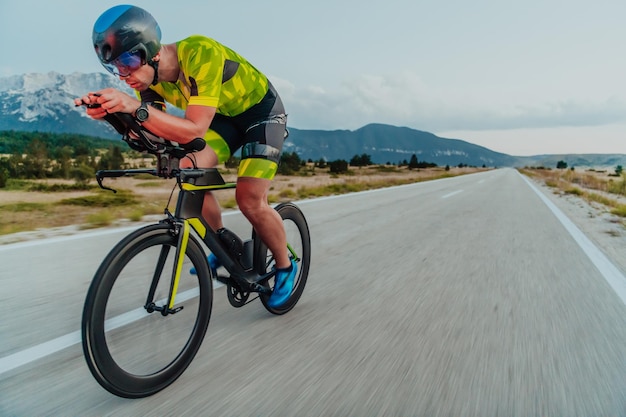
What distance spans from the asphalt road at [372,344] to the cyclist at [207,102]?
63 centimetres

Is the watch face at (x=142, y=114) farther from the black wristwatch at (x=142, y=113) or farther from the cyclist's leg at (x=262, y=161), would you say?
the cyclist's leg at (x=262, y=161)

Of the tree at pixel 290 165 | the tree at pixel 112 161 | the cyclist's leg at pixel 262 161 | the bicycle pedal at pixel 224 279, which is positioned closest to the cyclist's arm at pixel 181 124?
the cyclist's leg at pixel 262 161

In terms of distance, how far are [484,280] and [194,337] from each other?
3005 mm

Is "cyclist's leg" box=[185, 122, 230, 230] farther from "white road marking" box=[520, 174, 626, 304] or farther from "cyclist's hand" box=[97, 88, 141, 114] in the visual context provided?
"white road marking" box=[520, 174, 626, 304]

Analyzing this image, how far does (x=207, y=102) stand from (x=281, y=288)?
1447 millimetres

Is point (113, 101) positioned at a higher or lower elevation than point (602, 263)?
→ higher

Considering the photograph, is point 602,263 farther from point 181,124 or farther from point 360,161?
point 360,161

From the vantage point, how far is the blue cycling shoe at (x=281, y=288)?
9.98ft

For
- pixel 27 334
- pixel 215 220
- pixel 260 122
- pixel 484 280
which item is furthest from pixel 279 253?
pixel 484 280

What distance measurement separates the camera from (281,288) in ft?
10.0

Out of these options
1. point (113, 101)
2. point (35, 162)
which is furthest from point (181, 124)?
point (35, 162)

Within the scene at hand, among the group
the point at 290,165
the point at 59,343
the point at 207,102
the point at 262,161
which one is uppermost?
the point at 207,102

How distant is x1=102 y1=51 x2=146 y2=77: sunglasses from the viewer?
2.01m

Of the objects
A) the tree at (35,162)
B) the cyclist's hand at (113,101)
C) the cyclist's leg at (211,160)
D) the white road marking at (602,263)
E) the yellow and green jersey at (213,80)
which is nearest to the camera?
the cyclist's hand at (113,101)
